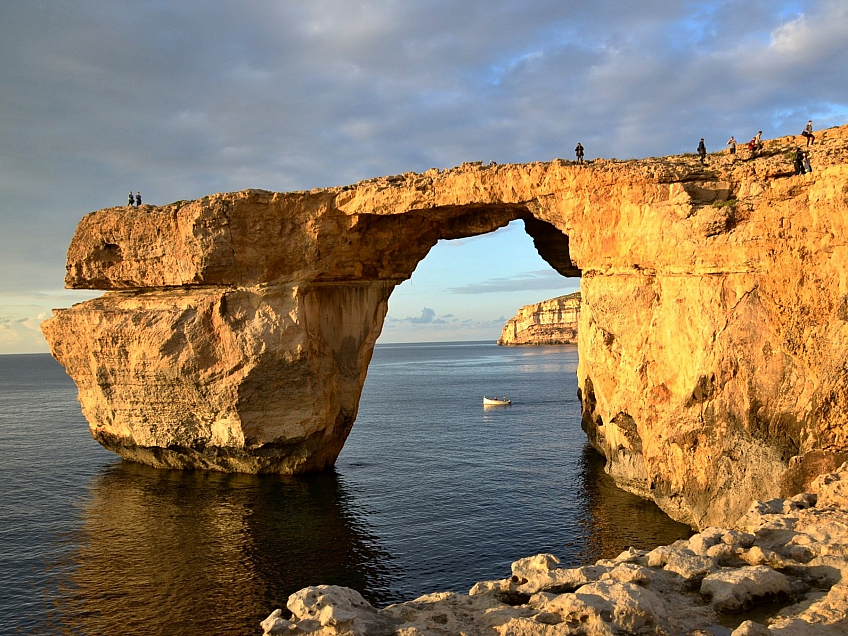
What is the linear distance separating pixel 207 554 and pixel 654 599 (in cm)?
1459

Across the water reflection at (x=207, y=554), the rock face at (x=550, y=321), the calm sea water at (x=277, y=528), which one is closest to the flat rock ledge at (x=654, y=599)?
the calm sea water at (x=277, y=528)

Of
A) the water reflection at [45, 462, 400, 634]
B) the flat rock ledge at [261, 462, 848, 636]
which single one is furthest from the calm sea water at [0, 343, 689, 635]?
the flat rock ledge at [261, 462, 848, 636]

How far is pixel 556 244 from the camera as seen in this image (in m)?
32.5

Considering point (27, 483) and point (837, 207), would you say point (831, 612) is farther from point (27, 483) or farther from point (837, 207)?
point (27, 483)

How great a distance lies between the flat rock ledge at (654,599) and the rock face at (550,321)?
132217 mm

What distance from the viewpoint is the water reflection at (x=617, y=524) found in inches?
Result: 746

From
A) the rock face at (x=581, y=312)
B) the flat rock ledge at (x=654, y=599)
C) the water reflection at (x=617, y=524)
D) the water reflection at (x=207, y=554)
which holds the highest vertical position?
the rock face at (x=581, y=312)

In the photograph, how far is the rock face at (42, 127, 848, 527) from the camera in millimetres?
16953

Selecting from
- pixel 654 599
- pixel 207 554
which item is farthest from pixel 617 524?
pixel 207 554

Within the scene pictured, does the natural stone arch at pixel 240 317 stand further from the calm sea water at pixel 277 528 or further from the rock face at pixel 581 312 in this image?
the calm sea water at pixel 277 528

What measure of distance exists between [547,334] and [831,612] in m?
155

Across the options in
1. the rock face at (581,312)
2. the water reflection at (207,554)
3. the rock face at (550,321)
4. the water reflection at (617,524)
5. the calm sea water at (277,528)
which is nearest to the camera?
the water reflection at (207,554)

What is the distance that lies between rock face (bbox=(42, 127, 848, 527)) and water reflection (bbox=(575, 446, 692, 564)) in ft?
2.15

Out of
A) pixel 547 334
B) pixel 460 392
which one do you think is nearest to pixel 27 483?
pixel 460 392
